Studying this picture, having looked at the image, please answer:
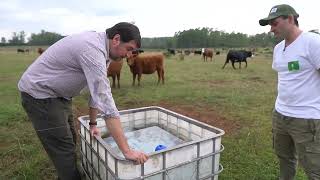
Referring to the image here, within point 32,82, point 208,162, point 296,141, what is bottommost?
point 208,162

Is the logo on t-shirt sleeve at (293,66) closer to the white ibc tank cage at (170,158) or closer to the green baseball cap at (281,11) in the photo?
the green baseball cap at (281,11)

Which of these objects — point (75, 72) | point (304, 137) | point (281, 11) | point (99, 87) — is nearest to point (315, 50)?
point (281, 11)

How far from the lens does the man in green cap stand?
2.57m

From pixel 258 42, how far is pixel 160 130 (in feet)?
258

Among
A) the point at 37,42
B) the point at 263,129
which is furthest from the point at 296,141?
the point at 37,42

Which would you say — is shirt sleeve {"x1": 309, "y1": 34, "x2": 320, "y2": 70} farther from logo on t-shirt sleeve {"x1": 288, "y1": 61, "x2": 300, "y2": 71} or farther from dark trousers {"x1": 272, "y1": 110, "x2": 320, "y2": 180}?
dark trousers {"x1": 272, "y1": 110, "x2": 320, "y2": 180}

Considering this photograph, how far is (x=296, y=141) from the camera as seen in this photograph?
8.95ft

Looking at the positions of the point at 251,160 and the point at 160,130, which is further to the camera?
the point at 251,160

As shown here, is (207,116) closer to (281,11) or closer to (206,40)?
(281,11)

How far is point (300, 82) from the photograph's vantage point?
2.66m

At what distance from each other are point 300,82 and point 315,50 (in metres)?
0.32

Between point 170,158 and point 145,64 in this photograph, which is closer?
point 170,158

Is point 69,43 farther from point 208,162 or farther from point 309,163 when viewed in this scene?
point 309,163

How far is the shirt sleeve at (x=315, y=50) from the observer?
97.1 inches
